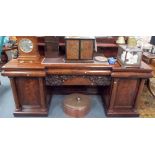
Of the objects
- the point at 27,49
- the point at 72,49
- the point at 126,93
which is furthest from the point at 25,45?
the point at 126,93

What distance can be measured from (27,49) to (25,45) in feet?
0.17

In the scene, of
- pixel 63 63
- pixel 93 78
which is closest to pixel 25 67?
pixel 63 63

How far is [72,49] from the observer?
187 centimetres

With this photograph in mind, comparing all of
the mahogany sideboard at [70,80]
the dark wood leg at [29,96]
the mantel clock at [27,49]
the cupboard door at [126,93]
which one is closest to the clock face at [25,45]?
the mantel clock at [27,49]

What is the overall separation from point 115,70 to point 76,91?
0.95 meters

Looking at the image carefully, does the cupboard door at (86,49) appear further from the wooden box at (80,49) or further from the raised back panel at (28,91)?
the raised back panel at (28,91)

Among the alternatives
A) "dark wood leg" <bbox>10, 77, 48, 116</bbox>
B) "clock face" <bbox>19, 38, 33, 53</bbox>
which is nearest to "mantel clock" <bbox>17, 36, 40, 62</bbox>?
"clock face" <bbox>19, 38, 33, 53</bbox>

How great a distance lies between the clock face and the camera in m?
1.79

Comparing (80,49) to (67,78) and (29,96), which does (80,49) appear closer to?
(67,78)

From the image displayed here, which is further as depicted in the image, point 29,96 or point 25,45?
point 29,96

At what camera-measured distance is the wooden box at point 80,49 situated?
1807 mm
